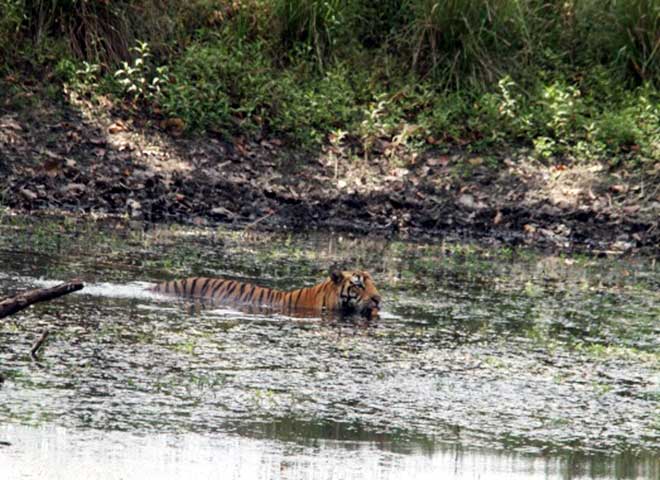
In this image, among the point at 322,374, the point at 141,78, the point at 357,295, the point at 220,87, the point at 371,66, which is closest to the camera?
the point at 322,374

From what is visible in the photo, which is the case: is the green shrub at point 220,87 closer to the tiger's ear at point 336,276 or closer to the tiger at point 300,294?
the tiger at point 300,294

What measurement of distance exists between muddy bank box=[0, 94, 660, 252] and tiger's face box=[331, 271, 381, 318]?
147 inches

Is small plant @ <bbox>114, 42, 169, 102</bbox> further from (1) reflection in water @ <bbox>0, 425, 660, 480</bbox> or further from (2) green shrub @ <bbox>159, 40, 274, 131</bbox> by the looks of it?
(1) reflection in water @ <bbox>0, 425, 660, 480</bbox>

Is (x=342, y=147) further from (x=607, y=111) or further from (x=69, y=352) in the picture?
(x=69, y=352)

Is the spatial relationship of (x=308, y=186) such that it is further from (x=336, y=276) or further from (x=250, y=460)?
(x=250, y=460)

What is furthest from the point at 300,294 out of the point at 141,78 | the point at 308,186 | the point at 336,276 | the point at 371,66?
the point at 371,66

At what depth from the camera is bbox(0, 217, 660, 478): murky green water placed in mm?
5848

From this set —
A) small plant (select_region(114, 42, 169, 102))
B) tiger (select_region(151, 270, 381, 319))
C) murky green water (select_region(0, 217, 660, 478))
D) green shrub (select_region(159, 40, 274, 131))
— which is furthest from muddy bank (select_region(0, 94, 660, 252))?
tiger (select_region(151, 270, 381, 319))

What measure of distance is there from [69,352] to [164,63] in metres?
8.74

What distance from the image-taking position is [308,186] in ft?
46.4

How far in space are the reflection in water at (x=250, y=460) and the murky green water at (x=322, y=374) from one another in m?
0.01

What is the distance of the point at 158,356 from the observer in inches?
296

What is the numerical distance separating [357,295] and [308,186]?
185 inches

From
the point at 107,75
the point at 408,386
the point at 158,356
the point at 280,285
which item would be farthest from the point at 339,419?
the point at 107,75
